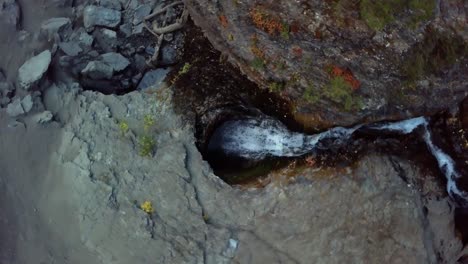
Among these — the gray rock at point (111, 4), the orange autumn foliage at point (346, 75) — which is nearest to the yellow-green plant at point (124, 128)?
the gray rock at point (111, 4)

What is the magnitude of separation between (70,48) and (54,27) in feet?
1.16

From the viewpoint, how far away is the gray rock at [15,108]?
6.07 meters

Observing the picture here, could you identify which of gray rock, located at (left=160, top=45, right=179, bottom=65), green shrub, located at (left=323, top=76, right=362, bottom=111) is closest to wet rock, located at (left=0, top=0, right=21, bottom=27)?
gray rock, located at (left=160, top=45, right=179, bottom=65)

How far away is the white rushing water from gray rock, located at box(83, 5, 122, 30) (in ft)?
6.39

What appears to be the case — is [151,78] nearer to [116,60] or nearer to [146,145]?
[116,60]

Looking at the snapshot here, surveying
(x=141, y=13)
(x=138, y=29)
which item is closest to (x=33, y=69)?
(x=138, y=29)

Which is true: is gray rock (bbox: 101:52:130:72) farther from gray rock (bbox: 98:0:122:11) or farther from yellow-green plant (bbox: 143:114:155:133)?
yellow-green plant (bbox: 143:114:155:133)

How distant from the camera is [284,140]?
592 cm

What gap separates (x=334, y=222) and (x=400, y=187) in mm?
809

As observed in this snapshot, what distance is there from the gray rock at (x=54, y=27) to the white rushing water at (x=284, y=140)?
233 centimetres

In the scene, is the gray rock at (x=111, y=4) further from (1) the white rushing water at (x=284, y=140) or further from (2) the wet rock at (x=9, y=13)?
(1) the white rushing water at (x=284, y=140)

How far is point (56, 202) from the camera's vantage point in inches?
231

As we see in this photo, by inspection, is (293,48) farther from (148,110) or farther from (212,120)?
(148,110)

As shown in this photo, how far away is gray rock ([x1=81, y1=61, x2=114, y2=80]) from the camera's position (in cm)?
626
